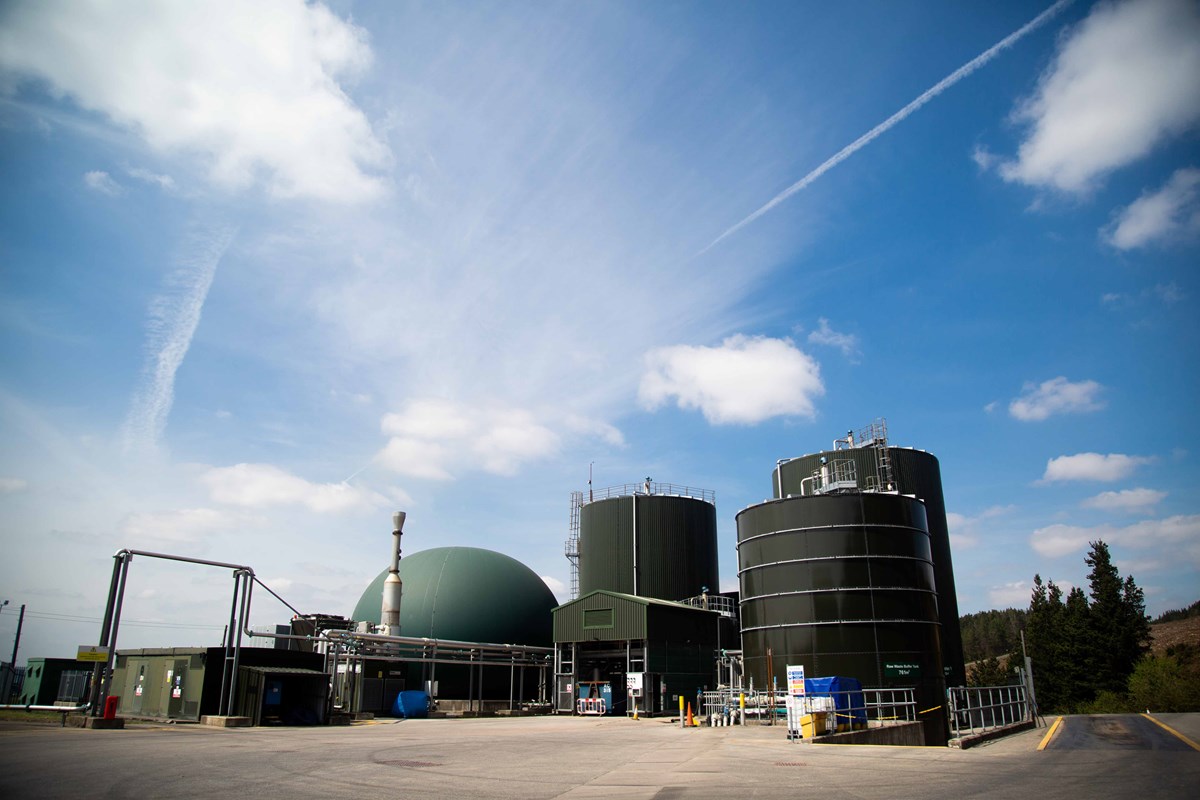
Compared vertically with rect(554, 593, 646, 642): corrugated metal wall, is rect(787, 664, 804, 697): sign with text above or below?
below

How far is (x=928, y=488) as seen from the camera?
48.7 meters

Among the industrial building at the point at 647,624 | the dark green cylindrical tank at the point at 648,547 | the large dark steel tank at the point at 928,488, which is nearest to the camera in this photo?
the industrial building at the point at 647,624

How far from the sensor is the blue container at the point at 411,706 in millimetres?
37031

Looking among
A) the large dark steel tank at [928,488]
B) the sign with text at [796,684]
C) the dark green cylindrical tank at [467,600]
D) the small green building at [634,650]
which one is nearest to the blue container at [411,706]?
the dark green cylindrical tank at [467,600]

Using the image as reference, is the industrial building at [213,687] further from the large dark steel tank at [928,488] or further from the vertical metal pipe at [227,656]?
the large dark steel tank at [928,488]

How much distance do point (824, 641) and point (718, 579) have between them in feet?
81.3

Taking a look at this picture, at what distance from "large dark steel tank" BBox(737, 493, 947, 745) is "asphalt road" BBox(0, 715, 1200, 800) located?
38.6ft

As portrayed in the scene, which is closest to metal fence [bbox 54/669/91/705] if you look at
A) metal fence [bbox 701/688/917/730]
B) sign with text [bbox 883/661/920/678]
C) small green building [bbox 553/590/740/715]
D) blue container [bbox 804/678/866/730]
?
small green building [bbox 553/590/740/715]

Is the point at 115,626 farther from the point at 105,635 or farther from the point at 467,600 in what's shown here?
the point at 467,600

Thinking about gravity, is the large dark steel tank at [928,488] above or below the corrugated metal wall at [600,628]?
above

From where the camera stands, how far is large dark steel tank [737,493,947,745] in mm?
33469

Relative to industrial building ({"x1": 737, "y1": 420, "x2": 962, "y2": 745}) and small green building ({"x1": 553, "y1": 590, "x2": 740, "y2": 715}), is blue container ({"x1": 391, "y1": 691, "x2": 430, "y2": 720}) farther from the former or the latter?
industrial building ({"x1": 737, "y1": 420, "x2": 962, "y2": 745})

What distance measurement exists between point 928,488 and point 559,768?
133ft

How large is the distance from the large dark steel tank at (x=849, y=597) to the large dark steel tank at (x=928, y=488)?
1079 cm
